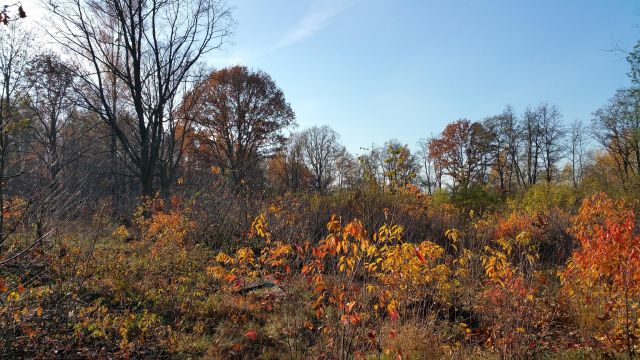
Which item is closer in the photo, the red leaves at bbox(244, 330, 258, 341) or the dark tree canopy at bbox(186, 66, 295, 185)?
the red leaves at bbox(244, 330, 258, 341)

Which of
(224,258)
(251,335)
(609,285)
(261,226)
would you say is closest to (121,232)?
(224,258)

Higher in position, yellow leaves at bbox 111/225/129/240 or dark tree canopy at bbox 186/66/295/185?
dark tree canopy at bbox 186/66/295/185

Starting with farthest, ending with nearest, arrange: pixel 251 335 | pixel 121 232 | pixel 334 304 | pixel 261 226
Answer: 1. pixel 121 232
2. pixel 334 304
3. pixel 261 226
4. pixel 251 335

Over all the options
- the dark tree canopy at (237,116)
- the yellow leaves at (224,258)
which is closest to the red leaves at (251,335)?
the yellow leaves at (224,258)

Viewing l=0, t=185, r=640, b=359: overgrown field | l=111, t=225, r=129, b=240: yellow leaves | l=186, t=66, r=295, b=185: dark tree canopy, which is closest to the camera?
l=0, t=185, r=640, b=359: overgrown field

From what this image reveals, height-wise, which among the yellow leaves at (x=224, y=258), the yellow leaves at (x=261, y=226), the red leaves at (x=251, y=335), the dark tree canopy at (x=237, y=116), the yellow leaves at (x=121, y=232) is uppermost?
the dark tree canopy at (x=237, y=116)

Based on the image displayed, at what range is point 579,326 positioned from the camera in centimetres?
538

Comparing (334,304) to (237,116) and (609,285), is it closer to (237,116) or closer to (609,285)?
(609,285)

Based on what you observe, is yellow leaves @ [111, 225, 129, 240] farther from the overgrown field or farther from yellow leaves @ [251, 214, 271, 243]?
yellow leaves @ [251, 214, 271, 243]

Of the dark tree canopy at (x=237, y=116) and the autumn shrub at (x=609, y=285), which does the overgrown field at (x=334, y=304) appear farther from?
the dark tree canopy at (x=237, y=116)

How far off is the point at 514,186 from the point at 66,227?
35498 millimetres

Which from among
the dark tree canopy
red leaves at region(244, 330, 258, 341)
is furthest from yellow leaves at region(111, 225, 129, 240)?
the dark tree canopy

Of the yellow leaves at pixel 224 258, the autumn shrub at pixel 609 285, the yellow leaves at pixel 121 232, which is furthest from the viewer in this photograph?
the yellow leaves at pixel 121 232

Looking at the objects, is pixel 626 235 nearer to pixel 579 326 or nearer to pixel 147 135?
pixel 579 326
